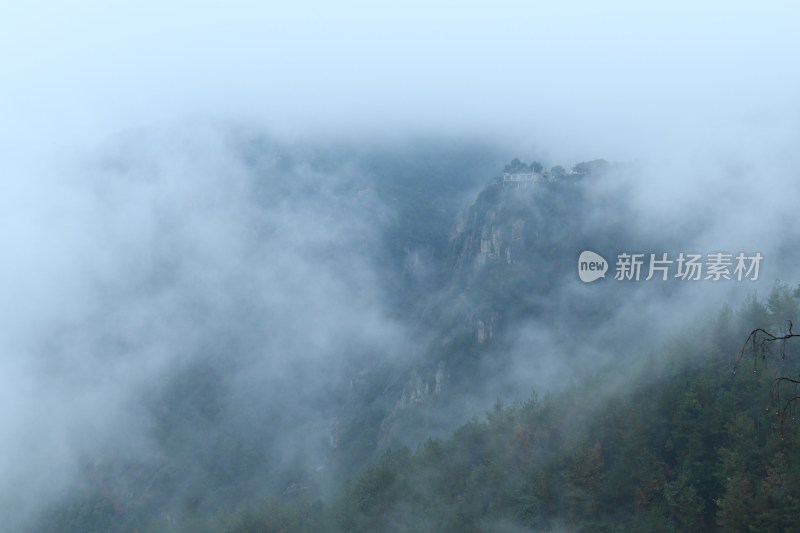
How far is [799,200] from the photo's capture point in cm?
9550

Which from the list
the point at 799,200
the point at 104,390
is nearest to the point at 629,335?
the point at 799,200

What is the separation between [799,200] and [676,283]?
1584 centimetres

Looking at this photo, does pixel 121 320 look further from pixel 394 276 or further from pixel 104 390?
pixel 394 276

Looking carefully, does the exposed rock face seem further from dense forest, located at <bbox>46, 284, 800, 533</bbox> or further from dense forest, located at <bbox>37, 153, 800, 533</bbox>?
dense forest, located at <bbox>46, 284, 800, 533</bbox>

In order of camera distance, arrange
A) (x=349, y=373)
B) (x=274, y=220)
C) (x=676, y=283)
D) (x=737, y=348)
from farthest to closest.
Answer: (x=274, y=220), (x=349, y=373), (x=676, y=283), (x=737, y=348)
